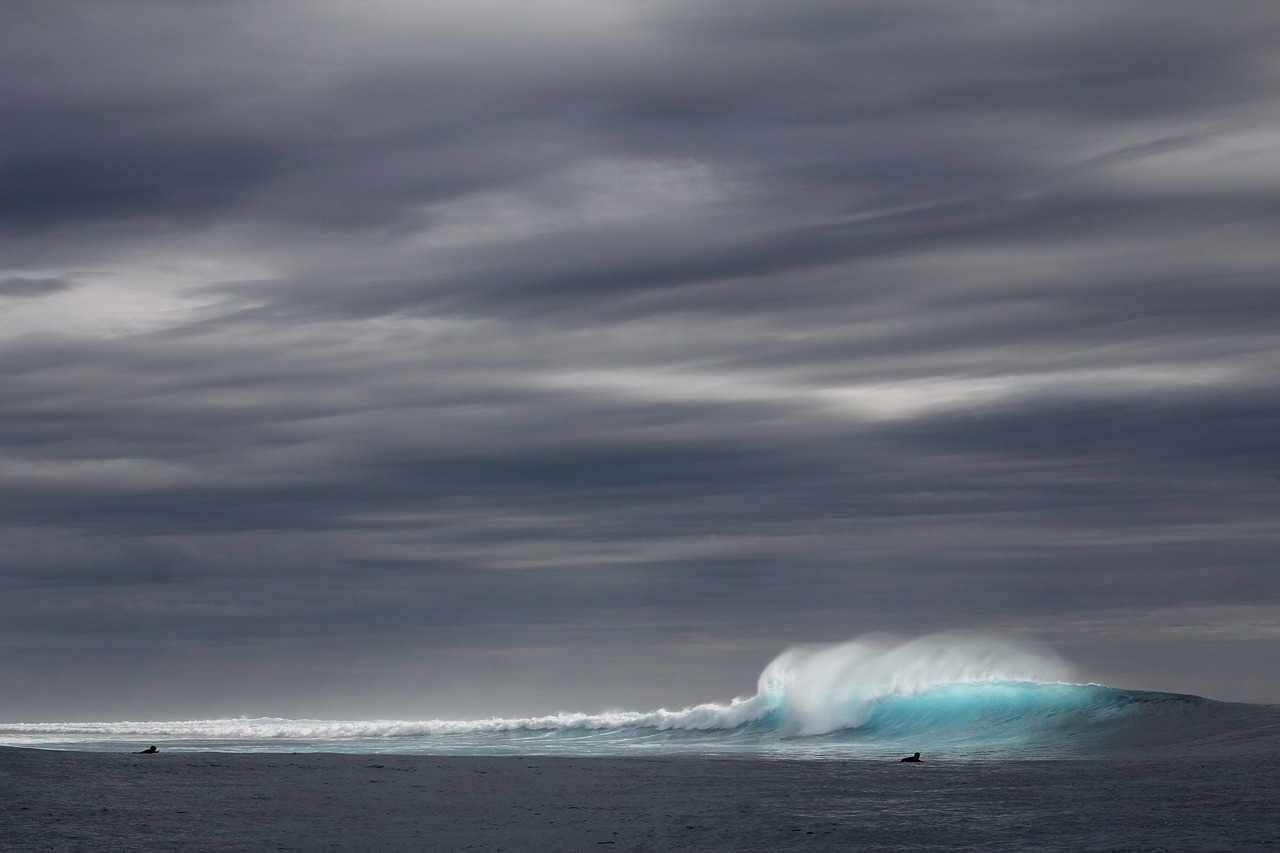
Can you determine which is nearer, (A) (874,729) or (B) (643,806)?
(B) (643,806)

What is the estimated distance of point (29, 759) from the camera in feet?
111

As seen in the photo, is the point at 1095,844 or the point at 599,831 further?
the point at 599,831

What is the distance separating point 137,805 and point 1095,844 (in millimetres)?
16483

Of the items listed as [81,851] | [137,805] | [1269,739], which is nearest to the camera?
[81,851]

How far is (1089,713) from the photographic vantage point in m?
49.7

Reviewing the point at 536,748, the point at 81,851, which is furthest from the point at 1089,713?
the point at 81,851

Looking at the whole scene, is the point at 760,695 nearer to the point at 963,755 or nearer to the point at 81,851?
the point at 963,755

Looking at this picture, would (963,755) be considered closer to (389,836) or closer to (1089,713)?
(1089,713)

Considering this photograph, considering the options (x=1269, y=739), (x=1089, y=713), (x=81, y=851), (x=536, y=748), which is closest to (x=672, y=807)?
(x=81, y=851)

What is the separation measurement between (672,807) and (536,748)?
27273 mm

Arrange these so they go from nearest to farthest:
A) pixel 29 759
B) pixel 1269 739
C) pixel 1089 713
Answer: pixel 29 759
pixel 1269 739
pixel 1089 713

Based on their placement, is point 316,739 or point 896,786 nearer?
point 896,786

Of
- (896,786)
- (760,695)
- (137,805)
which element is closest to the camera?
(137,805)

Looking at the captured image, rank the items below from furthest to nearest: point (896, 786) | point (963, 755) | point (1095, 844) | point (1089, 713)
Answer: point (1089, 713) → point (963, 755) → point (896, 786) → point (1095, 844)
